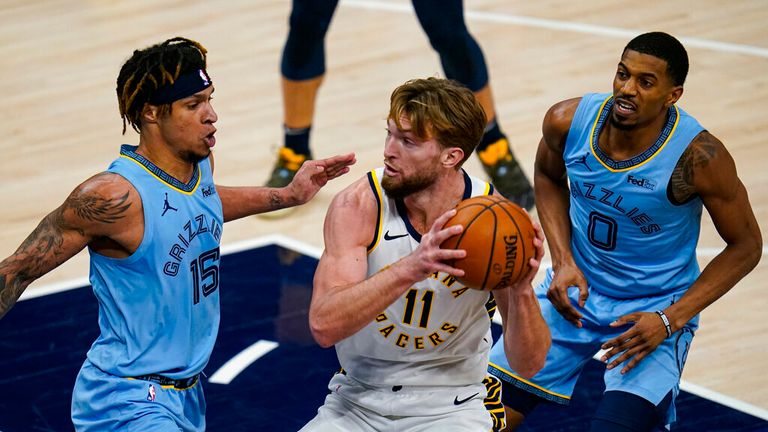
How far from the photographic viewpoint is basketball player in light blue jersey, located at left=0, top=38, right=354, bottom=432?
4746mm

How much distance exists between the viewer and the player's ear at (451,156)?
15.9ft

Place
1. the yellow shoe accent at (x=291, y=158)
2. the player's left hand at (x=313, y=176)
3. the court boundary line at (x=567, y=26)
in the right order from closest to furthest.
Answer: the player's left hand at (x=313, y=176)
the yellow shoe accent at (x=291, y=158)
the court boundary line at (x=567, y=26)

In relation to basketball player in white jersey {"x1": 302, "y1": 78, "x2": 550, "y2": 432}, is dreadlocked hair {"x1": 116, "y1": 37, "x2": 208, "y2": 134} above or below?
above

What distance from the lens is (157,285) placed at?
4.89m

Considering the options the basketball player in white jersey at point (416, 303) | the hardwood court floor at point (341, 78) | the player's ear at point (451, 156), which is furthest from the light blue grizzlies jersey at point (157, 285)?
the hardwood court floor at point (341, 78)

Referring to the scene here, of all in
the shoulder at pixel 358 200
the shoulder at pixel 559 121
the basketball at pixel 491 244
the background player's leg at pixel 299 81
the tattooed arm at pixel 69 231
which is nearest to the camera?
the basketball at pixel 491 244

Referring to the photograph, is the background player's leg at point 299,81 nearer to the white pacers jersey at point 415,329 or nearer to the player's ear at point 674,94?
the player's ear at point 674,94

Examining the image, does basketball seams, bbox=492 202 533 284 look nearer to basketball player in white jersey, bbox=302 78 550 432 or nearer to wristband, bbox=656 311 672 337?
basketball player in white jersey, bbox=302 78 550 432

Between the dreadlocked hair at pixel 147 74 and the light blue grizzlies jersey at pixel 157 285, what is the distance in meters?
0.18

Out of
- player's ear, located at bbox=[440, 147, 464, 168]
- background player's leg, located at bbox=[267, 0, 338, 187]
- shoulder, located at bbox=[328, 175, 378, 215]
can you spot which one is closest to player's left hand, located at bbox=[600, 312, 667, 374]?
player's ear, located at bbox=[440, 147, 464, 168]

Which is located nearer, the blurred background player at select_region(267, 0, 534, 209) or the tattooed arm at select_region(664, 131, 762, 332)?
the tattooed arm at select_region(664, 131, 762, 332)

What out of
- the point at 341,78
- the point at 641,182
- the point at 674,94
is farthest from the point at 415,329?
the point at 341,78

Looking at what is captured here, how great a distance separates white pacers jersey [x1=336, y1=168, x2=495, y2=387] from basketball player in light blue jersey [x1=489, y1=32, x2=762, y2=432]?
0.28 m

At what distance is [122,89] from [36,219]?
4.05 m
